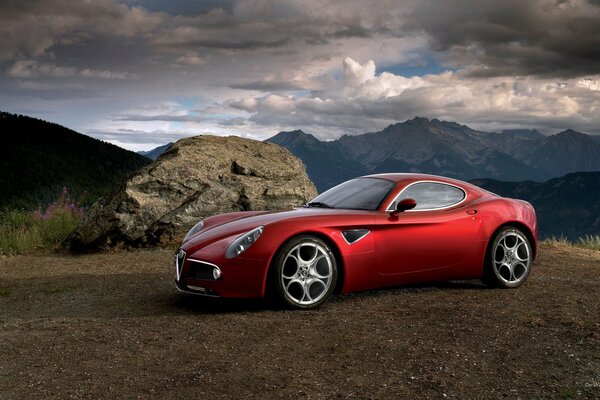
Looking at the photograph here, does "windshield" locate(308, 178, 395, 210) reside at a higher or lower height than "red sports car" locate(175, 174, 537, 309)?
higher

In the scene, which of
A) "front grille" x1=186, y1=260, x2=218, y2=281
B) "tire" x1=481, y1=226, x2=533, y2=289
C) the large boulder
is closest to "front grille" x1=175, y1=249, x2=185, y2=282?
"front grille" x1=186, y1=260, x2=218, y2=281

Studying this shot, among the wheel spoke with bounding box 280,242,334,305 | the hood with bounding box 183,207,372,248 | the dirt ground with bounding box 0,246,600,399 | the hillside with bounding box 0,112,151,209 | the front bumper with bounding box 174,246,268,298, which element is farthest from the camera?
the hillside with bounding box 0,112,151,209

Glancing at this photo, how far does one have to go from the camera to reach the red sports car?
19.8 feet

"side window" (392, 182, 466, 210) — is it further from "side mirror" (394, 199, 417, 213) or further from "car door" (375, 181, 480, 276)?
"side mirror" (394, 199, 417, 213)

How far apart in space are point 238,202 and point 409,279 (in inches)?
235

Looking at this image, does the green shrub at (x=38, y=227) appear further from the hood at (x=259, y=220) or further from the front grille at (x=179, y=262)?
the hood at (x=259, y=220)

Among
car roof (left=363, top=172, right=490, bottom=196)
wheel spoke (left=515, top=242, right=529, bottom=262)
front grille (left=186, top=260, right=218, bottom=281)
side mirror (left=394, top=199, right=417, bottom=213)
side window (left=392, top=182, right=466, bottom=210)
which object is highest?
car roof (left=363, top=172, right=490, bottom=196)

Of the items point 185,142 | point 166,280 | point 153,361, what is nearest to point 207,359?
point 153,361

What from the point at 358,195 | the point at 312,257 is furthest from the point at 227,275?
the point at 358,195

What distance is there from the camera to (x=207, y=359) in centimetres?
465

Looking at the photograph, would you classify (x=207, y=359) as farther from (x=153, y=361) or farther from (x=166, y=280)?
(x=166, y=280)

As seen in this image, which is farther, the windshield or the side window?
the side window

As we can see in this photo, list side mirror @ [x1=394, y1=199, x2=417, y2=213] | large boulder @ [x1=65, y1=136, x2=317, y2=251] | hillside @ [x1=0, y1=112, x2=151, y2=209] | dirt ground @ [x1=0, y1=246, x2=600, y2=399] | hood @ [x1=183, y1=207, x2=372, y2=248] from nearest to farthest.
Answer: dirt ground @ [x1=0, y1=246, x2=600, y2=399], hood @ [x1=183, y1=207, x2=372, y2=248], side mirror @ [x1=394, y1=199, x2=417, y2=213], large boulder @ [x1=65, y1=136, x2=317, y2=251], hillside @ [x1=0, y1=112, x2=151, y2=209]

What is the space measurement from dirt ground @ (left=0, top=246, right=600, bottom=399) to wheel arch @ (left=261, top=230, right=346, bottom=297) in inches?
9.3
